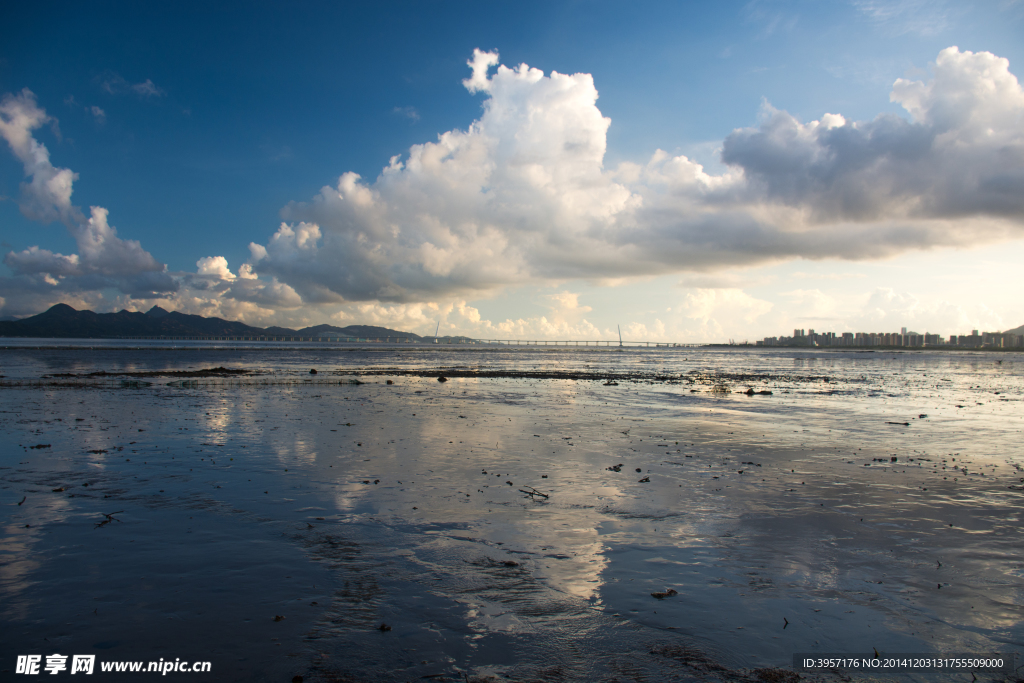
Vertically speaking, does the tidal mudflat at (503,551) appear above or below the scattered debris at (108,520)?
above

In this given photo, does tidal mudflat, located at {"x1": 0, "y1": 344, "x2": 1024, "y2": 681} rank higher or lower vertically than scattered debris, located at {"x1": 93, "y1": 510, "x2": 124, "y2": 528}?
higher

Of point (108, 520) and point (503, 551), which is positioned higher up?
point (503, 551)

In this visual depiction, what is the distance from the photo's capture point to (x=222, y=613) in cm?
611

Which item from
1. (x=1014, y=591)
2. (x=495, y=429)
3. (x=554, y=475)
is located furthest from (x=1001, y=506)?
(x=495, y=429)

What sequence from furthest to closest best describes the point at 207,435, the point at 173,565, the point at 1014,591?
the point at 207,435 → the point at 173,565 → the point at 1014,591

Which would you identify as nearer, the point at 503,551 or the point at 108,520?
the point at 503,551

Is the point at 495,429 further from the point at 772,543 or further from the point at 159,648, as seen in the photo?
the point at 159,648

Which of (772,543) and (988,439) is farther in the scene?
(988,439)

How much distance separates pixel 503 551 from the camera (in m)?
8.02

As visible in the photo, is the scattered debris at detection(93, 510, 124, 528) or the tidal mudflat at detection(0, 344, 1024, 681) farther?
the scattered debris at detection(93, 510, 124, 528)

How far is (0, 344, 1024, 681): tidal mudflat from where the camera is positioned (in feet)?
18.2

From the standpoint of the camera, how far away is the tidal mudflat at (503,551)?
556cm

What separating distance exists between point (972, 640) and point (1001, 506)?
7.04m

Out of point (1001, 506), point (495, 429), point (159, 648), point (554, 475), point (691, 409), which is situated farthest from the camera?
point (691, 409)
